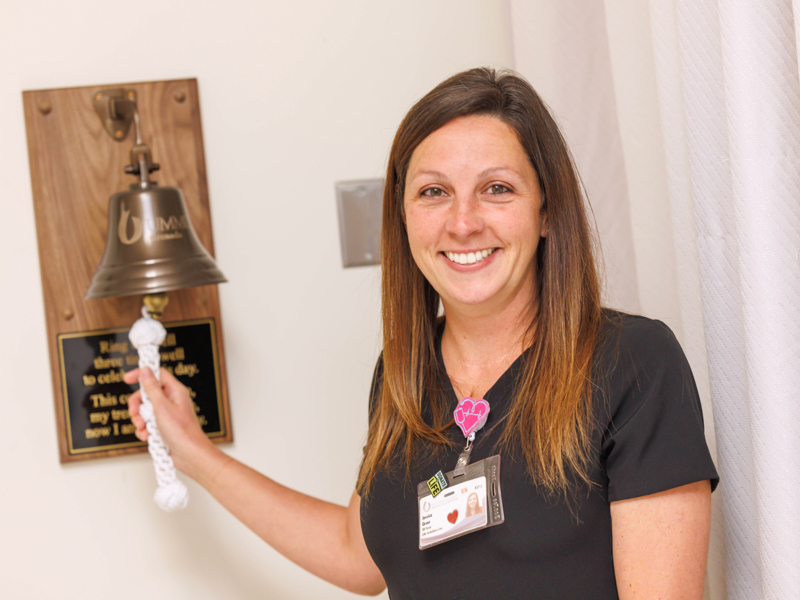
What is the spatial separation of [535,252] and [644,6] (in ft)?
1.28

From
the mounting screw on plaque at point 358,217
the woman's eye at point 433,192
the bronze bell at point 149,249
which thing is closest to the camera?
the woman's eye at point 433,192

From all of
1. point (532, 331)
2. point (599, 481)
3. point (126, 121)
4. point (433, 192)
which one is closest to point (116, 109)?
point (126, 121)

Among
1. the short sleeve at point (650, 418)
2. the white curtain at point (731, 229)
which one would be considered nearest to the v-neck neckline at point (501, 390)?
the short sleeve at point (650, 418)

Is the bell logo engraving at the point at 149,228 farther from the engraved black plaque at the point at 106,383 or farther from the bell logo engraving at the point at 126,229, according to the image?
the engraved black plaque at the point at 106,383

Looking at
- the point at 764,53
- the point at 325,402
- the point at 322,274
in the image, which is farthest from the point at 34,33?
the point at 764,53

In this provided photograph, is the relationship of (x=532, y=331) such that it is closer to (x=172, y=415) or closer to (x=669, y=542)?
(x=669, y=542)

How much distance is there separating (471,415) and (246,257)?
60 cm

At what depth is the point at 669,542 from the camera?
72 centimetres

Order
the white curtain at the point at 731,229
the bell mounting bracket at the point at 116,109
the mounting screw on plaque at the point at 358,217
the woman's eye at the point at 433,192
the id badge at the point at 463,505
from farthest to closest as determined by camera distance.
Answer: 1. the mounting screw on plaque at the point at 358,217
2. the bell mounting bracket at the point at 116,109
3. the woman's eye at the point at 433,192
4. the id badge at the point at 463,505
5. the white curtain at the point at 731,229

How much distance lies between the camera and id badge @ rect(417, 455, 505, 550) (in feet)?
2.56

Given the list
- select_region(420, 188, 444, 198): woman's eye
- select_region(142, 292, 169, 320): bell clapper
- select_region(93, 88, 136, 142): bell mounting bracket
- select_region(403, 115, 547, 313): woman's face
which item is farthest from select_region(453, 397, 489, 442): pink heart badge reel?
select_region(93, 88, 136, 142): bell mounting bracket

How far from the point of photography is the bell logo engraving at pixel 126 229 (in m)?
1.09

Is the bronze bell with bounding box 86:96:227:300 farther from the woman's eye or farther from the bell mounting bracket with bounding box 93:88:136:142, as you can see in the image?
the woman's eye

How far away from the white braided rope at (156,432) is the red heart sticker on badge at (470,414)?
0.50 meters
